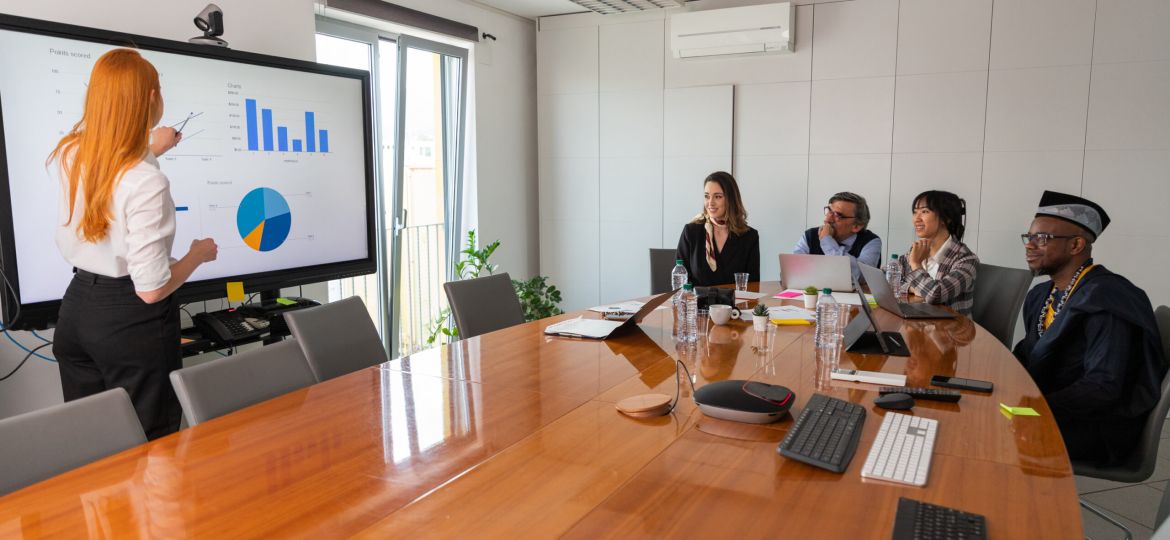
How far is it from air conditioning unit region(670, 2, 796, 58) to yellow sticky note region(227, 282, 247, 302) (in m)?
3.51

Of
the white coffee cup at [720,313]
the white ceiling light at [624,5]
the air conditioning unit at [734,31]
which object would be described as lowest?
the white coffee cup at [720,313]

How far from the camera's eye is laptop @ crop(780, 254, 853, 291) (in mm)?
3922

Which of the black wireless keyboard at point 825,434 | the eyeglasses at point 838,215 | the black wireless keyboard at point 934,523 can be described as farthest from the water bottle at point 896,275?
the black wireless keyboard at point 934,523

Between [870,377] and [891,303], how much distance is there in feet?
A: 3.80

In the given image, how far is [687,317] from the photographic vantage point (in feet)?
9.50

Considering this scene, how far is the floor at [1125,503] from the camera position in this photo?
3098 mm

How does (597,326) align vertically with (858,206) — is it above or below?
below

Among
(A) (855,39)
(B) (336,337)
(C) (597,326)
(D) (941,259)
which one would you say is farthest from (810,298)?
(A) (855,39)

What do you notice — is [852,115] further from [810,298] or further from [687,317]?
[687,317]

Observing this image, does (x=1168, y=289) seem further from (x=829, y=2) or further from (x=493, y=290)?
(x=493, y=290)

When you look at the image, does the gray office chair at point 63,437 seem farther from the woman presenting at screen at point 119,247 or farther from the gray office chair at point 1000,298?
the gray office chair at point 1000,298

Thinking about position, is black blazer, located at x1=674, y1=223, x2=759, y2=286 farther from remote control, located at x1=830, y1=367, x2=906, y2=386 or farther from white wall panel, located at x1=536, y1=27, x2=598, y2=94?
remote control, located at x1=830, y1=367, x2=906, y2=386

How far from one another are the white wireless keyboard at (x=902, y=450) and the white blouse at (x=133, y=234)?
2.25m

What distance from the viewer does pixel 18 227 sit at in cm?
300
